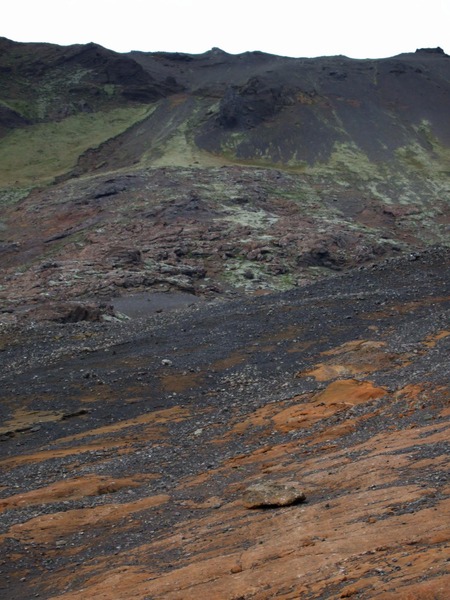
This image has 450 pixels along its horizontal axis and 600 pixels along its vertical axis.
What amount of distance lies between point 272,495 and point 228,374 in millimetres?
9184

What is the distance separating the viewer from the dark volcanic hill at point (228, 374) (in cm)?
1042

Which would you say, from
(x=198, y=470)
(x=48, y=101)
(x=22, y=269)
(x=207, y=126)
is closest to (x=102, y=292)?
(x=22, y=269)

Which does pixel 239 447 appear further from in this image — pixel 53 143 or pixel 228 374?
pixel 53 143

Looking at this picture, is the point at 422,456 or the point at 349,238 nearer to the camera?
the point at 422,456

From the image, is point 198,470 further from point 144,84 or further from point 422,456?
point 144,84

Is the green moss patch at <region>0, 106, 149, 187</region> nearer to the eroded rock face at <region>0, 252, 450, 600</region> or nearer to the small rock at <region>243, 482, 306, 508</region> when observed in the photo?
the eroded rock face at <region>0, 252, 450, 600</region>

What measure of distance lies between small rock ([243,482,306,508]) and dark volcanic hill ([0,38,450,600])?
45 millimetres

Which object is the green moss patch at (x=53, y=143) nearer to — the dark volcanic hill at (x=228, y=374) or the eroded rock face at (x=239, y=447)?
the dark volcanic hill at (x=228, y=374)

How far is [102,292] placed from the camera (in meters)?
38.4

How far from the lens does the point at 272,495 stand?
1217cm

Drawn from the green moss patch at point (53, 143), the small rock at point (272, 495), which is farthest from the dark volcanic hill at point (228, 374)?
the green moss patch at point (53, 143)

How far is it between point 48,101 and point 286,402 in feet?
228

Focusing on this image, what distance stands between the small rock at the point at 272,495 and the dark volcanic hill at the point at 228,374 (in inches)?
1.8

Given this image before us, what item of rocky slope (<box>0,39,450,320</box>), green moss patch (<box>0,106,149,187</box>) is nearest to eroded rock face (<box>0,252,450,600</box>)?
rocky slope (<box>0,39,450,320</box>)
